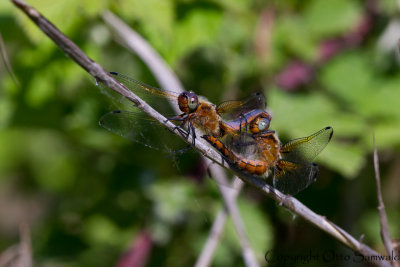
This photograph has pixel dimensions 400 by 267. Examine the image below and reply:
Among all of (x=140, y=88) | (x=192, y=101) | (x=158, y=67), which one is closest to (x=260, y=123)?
(x=192, y=101)

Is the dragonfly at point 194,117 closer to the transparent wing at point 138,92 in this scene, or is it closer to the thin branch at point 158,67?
the transparent wing at point 138,92

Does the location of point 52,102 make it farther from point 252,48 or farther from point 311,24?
point 311,24

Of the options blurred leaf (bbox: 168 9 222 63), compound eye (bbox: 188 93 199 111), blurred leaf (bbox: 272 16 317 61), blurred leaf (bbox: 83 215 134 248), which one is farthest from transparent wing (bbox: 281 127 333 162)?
blurred leaf (bbox: 83 215 134 248)

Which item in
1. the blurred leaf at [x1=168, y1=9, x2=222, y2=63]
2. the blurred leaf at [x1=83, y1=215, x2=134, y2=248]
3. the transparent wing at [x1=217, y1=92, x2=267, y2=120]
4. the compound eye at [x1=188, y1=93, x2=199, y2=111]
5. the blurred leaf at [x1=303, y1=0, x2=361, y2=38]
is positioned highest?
the blurred leaf at [x1=168, y1=9, x2=222, y2=63]

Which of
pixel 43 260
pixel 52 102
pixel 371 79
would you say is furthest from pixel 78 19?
pixel 371 79

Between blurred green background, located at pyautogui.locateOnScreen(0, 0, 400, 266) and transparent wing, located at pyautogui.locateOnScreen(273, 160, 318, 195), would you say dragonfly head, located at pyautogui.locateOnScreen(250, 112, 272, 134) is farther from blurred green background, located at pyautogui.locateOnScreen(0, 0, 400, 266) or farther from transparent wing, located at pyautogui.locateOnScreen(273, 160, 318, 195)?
blurred green background, located at pyautogui.locateOnScreen(0, 0, 400, 266)

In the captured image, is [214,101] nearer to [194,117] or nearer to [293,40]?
[293,40]
